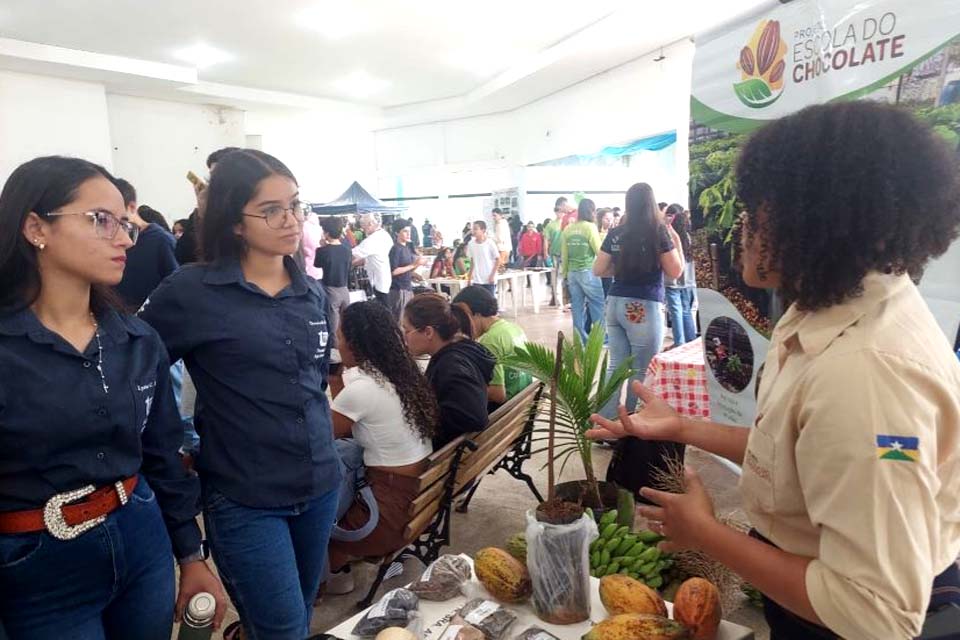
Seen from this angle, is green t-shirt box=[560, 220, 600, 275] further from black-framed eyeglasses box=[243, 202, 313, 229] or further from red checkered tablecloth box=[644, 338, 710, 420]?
black-framed eyeglasses box=[243, 202, 313, 229]

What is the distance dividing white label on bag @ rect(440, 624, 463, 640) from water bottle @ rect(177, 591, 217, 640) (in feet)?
1.61

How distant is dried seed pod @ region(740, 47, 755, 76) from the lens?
206 centimetres

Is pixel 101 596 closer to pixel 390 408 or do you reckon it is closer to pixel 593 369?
pixel 390 408

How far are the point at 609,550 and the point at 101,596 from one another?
142cm

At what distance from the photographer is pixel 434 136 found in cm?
1444

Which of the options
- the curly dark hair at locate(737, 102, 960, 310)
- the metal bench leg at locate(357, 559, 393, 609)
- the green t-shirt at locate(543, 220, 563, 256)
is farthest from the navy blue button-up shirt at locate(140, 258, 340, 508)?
the green t-shirt at locate(543, 220, 563, 256)

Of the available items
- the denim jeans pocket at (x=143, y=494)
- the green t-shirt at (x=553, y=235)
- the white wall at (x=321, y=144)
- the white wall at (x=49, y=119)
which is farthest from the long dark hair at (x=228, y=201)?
the white wall at (x=321, y=144)

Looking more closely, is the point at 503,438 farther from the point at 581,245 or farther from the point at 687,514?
the point at 581,245

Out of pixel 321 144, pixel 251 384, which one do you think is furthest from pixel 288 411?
pixel 321 144

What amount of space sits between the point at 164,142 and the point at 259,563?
11139 mm

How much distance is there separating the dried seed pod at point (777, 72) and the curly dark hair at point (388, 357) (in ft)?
5.10

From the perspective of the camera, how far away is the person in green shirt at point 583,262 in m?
5.68


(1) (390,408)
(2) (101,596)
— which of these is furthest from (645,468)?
(2) (101,596)

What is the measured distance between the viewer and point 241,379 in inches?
52.7
